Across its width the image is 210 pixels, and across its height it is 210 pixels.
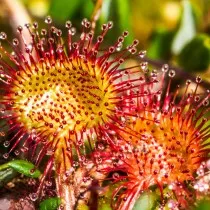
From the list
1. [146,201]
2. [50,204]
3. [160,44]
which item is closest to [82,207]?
[50,204]

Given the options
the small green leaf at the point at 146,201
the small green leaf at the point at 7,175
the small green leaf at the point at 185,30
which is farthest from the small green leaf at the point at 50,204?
the small green leaf at the point at 185,30

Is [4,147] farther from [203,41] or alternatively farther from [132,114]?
[203,41]

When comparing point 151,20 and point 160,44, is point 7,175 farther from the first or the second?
point 151,20

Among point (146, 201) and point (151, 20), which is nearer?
point (146, 201)

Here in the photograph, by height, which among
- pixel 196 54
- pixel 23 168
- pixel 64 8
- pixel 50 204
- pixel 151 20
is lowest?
pixel 50 204

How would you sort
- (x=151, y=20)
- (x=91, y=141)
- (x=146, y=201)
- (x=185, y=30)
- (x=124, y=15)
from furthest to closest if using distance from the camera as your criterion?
(x=151, y=20) < (x=185, y=30) < (x=124, y=15) < (x=91, y=141) < (x=146, y=201)

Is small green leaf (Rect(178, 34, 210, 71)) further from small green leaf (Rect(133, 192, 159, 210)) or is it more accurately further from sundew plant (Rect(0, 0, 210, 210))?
small green leaf (Rect(133, 192, 159, 210))

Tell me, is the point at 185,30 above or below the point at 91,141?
above

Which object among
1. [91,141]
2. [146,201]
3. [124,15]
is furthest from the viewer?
[124,15]
